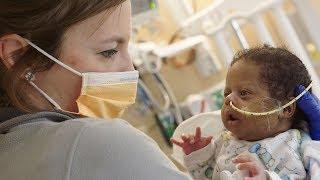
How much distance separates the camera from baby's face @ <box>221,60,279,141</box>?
1.38 meters

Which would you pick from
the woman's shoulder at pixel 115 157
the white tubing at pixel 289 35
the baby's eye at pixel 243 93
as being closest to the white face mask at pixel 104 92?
the woman's shoulder at pixel 115 157

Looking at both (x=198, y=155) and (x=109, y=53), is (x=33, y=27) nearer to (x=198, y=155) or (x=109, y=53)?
(x=109, y=53)

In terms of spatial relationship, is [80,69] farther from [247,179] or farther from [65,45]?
[247,179]

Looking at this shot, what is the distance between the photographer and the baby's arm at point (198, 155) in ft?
4.90

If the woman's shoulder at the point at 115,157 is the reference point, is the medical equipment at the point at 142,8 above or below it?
above

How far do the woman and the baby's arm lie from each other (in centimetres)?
37

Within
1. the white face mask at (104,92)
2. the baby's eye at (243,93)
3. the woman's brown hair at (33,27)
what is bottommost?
the baby's eye at (243,93)

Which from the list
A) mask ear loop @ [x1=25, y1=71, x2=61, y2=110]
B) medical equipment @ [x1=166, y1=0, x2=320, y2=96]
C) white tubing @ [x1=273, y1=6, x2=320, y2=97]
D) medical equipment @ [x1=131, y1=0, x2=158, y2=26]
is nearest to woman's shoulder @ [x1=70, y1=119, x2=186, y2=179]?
mask ear loop @ [x1=25, y1=71, x2=61, y2=110]

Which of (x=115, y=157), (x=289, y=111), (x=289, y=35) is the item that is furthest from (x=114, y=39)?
(x=289, y=35)

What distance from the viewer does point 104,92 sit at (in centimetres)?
124

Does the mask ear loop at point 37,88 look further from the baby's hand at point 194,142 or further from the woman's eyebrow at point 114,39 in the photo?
the baby's hand at point 194,142

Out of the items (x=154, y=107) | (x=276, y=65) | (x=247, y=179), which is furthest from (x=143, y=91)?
(x=247, y=179)

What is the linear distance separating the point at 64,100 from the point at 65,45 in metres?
0.14

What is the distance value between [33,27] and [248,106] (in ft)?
2.30
